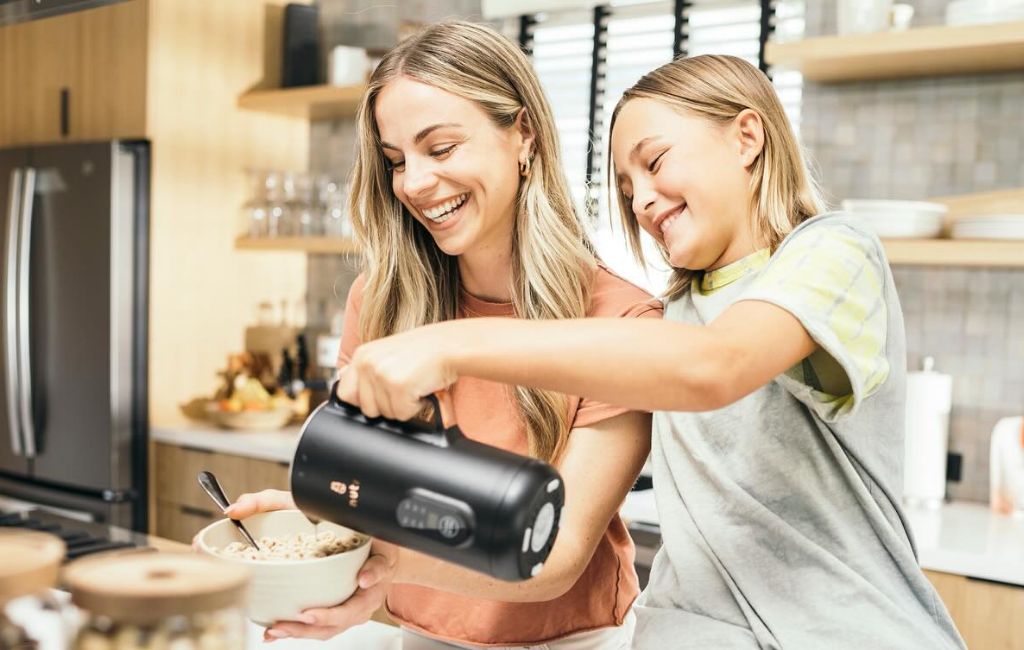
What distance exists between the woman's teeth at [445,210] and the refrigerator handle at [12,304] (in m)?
2.74

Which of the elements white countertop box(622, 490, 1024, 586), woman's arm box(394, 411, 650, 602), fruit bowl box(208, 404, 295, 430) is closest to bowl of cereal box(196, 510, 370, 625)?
woman's arm box(394, 411, 650, 602)

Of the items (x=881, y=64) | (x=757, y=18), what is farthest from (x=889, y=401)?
(x=757, y=18)

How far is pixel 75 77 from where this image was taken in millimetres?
3604

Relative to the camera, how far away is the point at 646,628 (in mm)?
1112

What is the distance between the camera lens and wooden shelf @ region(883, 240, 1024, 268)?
7.30ft

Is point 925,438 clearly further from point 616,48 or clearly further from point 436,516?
point 436,516

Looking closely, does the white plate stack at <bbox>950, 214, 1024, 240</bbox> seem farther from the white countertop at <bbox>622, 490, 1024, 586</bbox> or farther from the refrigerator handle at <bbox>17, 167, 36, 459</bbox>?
the refrigerator handle at <bbox>17, 167, 36, 459</bbox>

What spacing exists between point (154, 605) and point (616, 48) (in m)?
2.96

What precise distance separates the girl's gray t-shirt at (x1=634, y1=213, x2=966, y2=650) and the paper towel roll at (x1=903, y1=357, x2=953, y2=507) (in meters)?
1.51

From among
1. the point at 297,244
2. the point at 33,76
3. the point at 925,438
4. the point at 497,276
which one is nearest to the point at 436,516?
the point at 497,276

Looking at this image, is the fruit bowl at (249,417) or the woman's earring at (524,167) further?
the fruit bowl at (249,417)

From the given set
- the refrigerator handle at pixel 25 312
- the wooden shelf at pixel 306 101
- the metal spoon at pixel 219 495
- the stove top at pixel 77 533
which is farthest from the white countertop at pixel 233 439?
the metal spoon at pixel 219 495

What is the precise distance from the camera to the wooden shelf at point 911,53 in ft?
7.48

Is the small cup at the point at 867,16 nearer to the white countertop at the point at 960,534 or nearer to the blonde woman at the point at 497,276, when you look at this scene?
the white countertop at the point at 960,534
